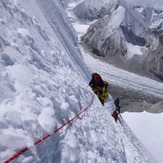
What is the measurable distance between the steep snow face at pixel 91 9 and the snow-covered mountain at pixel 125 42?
1995cm

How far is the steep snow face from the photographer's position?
5947 centimetres

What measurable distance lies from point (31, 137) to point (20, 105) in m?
0.44

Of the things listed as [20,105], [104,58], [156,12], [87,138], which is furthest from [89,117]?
[156,12]

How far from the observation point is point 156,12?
9712 cm

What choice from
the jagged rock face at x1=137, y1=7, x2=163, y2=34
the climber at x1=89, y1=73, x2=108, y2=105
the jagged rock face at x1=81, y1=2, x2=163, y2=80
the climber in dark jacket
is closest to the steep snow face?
the jagged rock face at x1=81, y1=2, x2=163, y2=80

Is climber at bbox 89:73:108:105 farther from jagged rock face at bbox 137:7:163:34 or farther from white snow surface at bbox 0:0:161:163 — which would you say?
jagged rock face at bbox 137:7:163:34

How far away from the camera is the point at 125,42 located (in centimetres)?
3550

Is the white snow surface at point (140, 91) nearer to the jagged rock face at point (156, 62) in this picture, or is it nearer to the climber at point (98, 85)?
the jagged rock face at point (156, 62)

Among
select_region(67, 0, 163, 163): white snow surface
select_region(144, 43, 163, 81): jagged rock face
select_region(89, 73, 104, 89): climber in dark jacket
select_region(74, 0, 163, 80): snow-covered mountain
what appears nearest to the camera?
select_region(89, 73, 104, 89): climber in dark jacket

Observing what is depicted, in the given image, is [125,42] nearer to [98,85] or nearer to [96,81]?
[98,85]

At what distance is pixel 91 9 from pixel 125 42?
3047cm

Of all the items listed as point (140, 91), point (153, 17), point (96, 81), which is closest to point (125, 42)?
point (140, 91)

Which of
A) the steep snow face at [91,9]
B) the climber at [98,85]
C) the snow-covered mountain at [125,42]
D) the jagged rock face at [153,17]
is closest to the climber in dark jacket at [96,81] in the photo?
the climber at [98,85]

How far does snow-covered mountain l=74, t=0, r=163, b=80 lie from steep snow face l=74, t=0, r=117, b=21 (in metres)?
20.0
